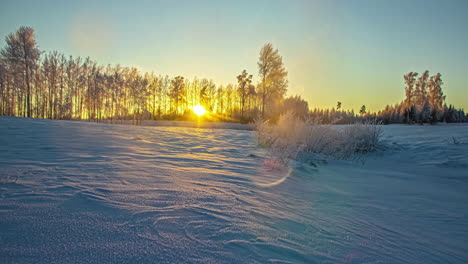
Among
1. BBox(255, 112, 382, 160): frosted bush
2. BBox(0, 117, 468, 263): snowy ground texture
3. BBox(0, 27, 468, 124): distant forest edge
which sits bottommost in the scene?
BBox(0, 117, 468, 263): snowy ground texture

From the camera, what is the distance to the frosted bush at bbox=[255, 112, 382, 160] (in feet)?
19.9

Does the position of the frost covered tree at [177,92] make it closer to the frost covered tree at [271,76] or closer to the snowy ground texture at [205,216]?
the frost covered tree at [271,76]

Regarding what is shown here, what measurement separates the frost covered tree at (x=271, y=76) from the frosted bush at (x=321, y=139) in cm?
1927

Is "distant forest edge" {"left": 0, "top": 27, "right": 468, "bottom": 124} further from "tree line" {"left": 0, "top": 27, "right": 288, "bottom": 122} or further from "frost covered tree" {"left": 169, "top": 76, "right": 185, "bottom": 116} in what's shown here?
"frost covered tree" {"left": 169, "top": 76, "right": 185, "bottom": 116}

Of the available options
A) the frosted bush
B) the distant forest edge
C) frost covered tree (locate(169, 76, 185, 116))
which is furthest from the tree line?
the frosted bush

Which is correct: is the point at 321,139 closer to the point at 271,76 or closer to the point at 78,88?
the point at 271,76

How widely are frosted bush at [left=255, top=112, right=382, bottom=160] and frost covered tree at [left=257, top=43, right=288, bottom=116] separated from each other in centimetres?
1927

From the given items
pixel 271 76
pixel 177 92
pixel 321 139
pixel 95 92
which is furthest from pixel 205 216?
pixel 177 92

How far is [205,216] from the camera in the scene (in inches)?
59.6

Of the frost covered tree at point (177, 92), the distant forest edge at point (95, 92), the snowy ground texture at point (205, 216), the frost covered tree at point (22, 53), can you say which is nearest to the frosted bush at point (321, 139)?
the snowy ground texture at point (205, 216)

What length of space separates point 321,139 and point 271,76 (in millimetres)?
21977

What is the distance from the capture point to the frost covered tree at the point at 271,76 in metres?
26.7

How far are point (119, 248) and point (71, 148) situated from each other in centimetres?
347

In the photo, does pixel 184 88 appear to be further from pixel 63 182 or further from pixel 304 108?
pixel 63 182
